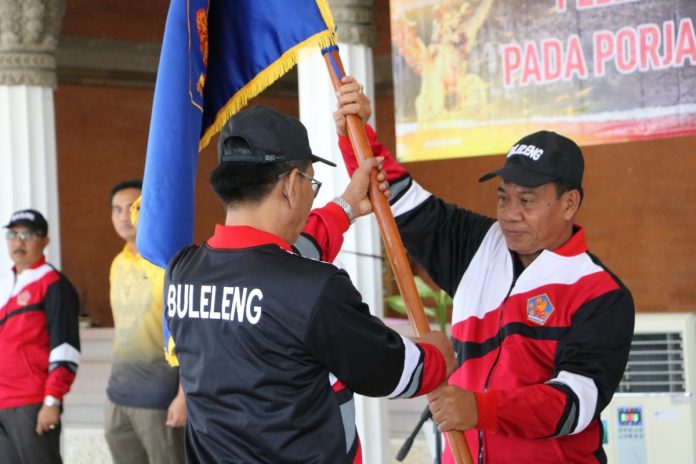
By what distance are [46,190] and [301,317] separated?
403 cm

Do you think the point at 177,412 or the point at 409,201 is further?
the point at 177,412

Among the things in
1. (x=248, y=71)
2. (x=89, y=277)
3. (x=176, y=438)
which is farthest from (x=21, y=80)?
(x=89, y=277)

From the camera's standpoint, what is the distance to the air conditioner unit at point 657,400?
422cm

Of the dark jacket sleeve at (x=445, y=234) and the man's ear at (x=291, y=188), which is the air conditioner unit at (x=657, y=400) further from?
the man's ear at (x=291, y=188)

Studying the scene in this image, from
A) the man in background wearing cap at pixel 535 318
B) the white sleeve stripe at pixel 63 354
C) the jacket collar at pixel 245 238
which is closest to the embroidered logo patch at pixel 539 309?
the man in background wearing cap at pixel 535 318

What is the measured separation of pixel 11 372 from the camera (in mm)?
→ 4836

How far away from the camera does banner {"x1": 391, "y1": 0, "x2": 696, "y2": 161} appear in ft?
13.0

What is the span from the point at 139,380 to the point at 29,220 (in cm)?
110

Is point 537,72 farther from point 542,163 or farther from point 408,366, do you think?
point 408,366

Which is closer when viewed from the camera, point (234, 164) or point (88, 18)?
point (234, 164)

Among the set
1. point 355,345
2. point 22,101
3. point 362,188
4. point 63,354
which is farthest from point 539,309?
point 22,101

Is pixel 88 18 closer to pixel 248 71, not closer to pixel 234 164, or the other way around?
pixel 248 71

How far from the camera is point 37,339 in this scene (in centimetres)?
488

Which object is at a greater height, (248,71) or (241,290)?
(248,71)
